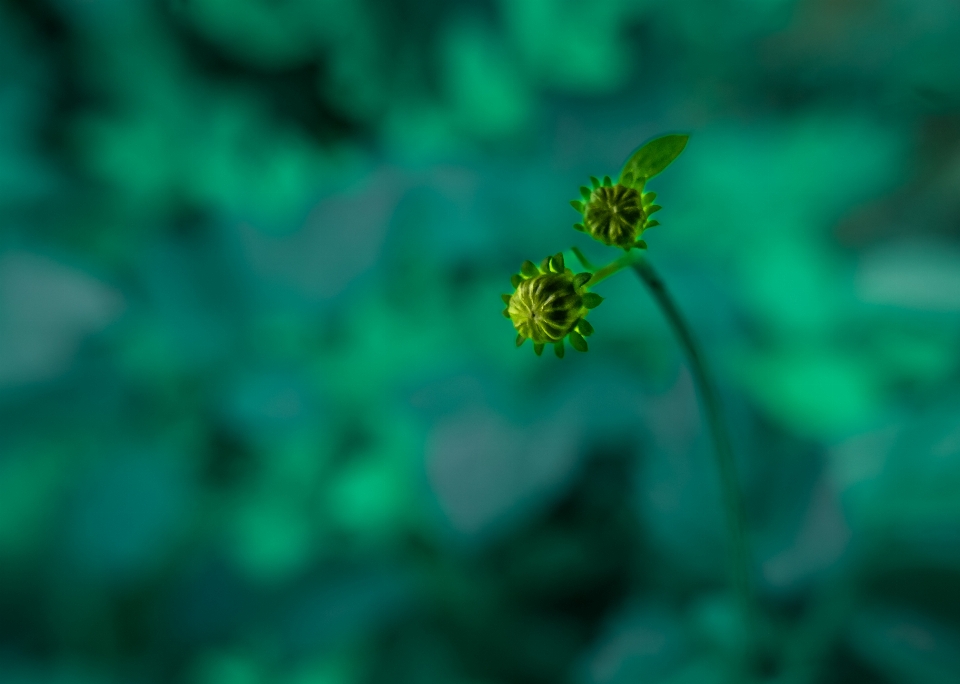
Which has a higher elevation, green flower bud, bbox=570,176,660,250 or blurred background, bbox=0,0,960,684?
blurred background, bbox=0,0,960,684

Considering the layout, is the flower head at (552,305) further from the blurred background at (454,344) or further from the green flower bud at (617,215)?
the blurred background at (454,344)

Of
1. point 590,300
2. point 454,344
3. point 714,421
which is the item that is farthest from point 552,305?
point 454,344

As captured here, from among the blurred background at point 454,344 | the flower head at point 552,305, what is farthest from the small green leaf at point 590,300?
the blurred background at point 454,344

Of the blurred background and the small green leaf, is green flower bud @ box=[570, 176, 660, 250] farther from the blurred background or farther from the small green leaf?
the blurred background

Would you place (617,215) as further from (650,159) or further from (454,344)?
(454,344)

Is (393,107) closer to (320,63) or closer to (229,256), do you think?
(320,63)

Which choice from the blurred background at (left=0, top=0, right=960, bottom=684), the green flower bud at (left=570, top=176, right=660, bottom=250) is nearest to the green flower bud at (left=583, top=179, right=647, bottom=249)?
the green flower bud at (left=570, top=176, right=660, bottom=250)

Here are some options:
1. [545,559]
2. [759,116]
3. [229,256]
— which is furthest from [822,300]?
[229,256]
